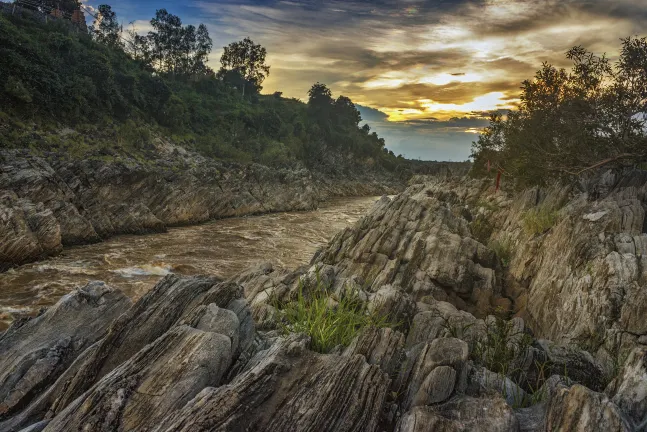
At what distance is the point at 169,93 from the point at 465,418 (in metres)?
69.4

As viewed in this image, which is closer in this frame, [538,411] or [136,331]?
[538,411]

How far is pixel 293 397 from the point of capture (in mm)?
4766

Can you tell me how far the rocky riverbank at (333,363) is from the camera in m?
4.51

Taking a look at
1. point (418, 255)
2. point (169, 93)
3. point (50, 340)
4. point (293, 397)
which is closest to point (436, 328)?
point (293, 397)

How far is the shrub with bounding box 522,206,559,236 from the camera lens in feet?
62.7

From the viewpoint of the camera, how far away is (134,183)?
3812cm

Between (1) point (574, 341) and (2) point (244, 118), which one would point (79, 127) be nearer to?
(2) point (244, 118)

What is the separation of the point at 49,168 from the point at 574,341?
121ft

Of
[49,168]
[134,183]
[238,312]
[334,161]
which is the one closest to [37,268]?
[49,168]

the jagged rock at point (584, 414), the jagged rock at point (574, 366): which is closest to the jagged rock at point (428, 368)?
the jagged rock at point (584, 414)

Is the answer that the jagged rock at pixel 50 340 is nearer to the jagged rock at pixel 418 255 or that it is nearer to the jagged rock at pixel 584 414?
the jagged rock at pixel 584 414

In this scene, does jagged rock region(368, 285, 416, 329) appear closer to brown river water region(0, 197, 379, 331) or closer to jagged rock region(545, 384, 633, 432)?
jagged rock region(545, 384, 633, 432)

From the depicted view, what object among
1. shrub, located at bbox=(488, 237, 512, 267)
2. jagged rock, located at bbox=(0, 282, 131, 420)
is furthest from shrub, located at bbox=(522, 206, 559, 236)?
jagged rock, located at bbox=(0, 282, 131, 420)

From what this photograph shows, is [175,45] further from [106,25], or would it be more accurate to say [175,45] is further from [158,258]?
[158,258]
